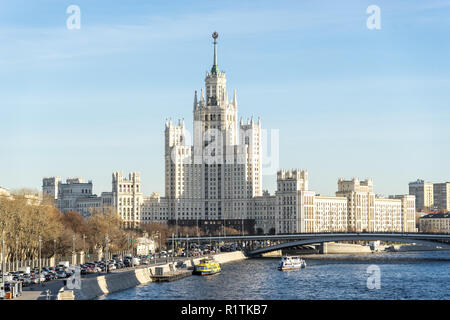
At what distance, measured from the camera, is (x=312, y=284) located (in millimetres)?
95438

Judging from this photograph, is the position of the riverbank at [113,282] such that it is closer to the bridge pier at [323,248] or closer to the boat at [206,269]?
the boat at [206,269]

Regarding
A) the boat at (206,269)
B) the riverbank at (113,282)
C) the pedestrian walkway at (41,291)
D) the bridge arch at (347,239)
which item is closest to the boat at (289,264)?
the boat at (206,269)

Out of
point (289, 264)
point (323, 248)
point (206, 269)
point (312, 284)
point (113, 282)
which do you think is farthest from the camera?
point (323, 248)

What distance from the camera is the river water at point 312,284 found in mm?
81625

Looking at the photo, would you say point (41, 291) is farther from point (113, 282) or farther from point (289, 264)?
point (289, 264)

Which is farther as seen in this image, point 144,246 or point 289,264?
point 144,246

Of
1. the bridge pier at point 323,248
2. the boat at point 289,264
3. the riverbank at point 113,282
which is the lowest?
the bridge pier at point 323,248

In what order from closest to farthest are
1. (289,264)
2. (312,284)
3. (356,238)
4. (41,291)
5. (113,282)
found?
(41,291)
(113,282)
(312,284)
(289,264)
(356,238)

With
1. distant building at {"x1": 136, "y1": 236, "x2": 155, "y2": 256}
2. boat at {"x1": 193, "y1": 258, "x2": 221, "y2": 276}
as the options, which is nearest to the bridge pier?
distant building at {"x1": 136, "y1": 236, "x2": 155, "y2": 256}

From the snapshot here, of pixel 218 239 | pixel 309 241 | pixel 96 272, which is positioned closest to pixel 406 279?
pixel 96 272

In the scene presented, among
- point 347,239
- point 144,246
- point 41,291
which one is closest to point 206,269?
point 347,239

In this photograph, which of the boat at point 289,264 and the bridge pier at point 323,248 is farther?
the bridge pier at point 323,248

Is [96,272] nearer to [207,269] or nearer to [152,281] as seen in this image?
[152,281]
